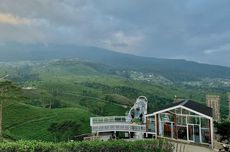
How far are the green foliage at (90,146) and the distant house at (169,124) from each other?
17.6 feet

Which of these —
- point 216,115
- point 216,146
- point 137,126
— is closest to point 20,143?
point 137,126

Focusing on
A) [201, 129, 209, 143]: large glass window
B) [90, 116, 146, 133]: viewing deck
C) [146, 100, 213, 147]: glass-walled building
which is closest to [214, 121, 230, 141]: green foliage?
[146, 100, 213, 147]: glass-walled building

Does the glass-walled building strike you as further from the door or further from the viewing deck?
the viewing deck

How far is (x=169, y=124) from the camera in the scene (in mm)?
26781

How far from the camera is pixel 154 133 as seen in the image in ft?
89.7

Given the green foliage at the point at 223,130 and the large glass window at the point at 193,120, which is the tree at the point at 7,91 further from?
the green foliage at the point at 223,130

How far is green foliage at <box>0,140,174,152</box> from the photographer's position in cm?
1634

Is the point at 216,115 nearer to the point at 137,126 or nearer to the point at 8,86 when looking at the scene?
the point at 137,126

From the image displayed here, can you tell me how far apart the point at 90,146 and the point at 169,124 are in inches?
429

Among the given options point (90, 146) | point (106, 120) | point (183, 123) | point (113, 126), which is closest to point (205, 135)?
point (183, 123)

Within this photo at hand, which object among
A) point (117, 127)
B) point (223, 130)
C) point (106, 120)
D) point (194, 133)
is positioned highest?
point (106, 120)

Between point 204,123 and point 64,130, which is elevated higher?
point 204,123

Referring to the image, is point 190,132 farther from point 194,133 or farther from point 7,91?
point 7,91

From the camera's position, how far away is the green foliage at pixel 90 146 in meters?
16.3
